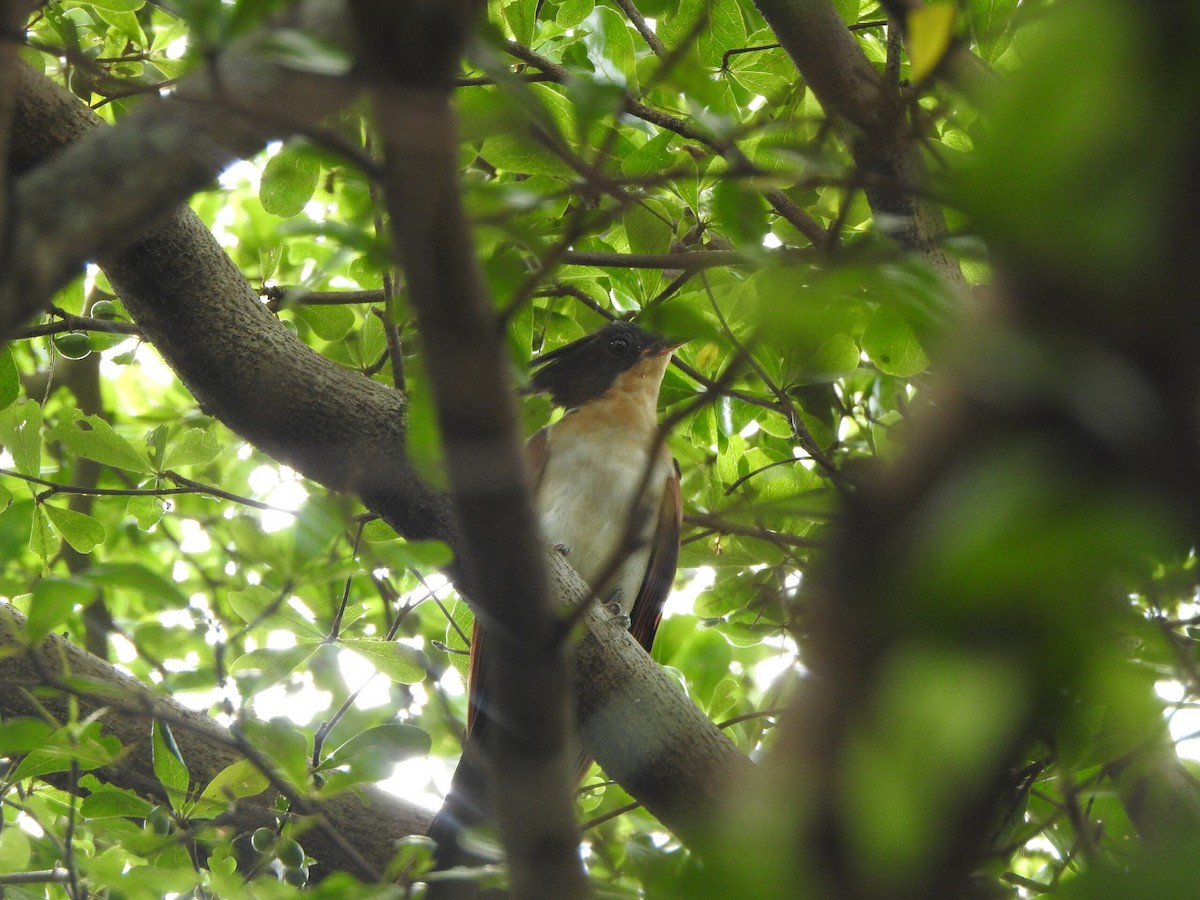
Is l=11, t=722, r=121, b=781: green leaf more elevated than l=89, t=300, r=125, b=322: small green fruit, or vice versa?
l=89, t=300, r=125, b=322: small green fruit

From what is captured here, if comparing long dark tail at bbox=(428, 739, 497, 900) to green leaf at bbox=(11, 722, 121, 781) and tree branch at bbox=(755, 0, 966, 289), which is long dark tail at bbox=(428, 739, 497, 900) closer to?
green leaf at bbox=(11, 722, 121, 781)

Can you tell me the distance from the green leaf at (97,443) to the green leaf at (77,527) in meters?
0.19

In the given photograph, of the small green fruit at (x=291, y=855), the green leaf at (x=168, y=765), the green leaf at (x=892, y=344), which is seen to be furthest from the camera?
the green leaf at (x=168, y=765)

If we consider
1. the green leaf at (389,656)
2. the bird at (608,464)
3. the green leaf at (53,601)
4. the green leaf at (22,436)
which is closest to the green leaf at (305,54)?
the green leaf at (53,601)

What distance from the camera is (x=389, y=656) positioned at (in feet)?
8.19

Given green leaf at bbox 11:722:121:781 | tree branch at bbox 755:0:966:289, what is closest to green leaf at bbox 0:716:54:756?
green leaf at bbox 11:722:121:781

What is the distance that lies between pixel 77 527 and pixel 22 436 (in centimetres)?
30

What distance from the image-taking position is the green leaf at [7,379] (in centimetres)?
256

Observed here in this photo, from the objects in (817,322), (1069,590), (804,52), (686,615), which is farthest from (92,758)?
(686,615)

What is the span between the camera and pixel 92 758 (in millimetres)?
1719

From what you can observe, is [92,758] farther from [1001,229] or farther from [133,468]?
[1001,229]

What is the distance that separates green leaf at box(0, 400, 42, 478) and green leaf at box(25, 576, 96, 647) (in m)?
1.63

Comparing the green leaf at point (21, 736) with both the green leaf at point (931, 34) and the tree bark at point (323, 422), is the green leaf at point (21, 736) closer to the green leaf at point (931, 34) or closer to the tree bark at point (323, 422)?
the tree bark at point (323, 422)

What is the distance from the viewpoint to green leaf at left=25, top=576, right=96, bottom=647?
1.34 meters
